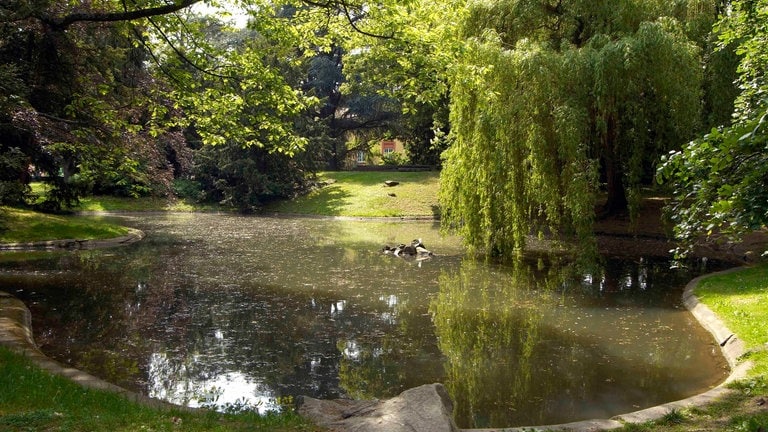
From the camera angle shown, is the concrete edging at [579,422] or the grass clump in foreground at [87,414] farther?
the concrete edging at [579,422]

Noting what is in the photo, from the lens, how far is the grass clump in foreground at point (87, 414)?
498cm

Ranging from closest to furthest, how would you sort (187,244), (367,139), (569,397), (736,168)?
(736,168) → (569,397) → (187,244) → (367,139)

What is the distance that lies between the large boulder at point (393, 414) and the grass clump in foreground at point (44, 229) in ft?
58.3

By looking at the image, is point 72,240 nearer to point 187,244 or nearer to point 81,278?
point 187,244

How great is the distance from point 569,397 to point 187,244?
17725 millimetres

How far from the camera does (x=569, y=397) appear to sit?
25.3ft

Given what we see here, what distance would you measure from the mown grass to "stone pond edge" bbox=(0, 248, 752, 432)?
2312 centimetres

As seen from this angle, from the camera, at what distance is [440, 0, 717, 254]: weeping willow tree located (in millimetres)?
15055

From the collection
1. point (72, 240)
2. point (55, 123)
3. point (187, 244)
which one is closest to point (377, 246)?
point (187, 244)

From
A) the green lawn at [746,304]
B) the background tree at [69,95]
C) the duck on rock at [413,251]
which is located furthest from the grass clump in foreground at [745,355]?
the duck on rock at [413,251]

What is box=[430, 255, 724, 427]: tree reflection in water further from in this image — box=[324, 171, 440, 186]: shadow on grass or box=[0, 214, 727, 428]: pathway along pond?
box=[324, 171, 440, 186]: shadow on grass

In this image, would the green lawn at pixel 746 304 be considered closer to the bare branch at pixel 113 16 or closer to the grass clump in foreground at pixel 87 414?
the grass clump in foreground at pixel 87 414

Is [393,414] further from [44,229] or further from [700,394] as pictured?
[44,229]

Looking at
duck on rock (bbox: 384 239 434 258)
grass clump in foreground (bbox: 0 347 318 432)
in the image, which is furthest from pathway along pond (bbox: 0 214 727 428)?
grass clump in foreground (bbox: 0 347 318 432)
